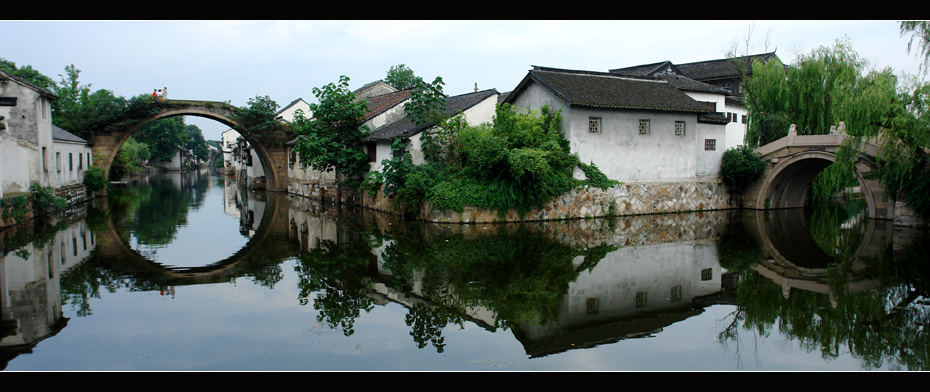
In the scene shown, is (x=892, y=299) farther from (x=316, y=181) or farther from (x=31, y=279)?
(x=316, y=181)

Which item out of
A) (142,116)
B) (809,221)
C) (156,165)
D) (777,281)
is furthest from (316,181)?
(156,165)

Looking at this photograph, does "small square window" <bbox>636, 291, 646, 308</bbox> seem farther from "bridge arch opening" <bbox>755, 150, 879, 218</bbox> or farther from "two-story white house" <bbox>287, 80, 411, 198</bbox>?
"two-story white house" <bbox>287, 80, 411, 198</bbox>

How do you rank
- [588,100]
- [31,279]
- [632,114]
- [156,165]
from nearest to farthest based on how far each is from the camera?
[31,279], [588,100], [632,114], [156,165]

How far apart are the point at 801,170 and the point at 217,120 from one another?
2822 cm

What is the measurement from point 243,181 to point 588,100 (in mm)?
35042

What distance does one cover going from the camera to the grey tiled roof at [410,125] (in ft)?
72.9

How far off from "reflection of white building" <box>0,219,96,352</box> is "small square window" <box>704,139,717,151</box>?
21.2m

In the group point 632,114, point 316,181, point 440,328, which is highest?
point 632,114

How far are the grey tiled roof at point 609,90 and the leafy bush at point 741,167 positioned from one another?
9.79 ft

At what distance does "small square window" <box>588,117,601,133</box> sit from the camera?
20953mm

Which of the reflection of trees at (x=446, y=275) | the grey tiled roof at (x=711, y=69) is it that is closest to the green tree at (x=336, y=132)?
the reflection of trees at (x=446, y=275)

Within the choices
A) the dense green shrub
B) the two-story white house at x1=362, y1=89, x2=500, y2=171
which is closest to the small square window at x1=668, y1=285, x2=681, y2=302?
the dense green shrub

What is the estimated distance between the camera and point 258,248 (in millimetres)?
14867

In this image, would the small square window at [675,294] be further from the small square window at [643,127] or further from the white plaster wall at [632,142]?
the small square window at [643,127]
